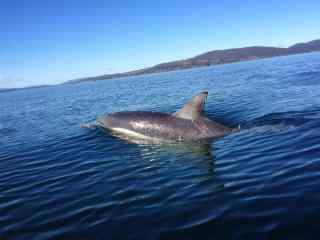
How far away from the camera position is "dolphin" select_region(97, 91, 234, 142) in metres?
16.7

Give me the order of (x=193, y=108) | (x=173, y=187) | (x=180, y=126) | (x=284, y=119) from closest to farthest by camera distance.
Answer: (x=173, y=187) < (x=193, y=108) < (x=180, y=126) < (x=284, y=119)

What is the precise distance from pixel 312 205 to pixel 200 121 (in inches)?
371

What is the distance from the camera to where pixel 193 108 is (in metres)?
16.9

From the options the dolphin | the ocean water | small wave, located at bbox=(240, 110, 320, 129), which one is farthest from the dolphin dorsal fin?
small wave, located at bbox=(240, 110, 320, 129)

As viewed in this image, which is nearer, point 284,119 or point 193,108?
point 193,108

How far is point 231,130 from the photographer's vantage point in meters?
17.7

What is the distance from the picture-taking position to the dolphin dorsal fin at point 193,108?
1616 centimetres

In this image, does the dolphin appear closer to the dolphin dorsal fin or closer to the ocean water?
the dolphin dorsal fin

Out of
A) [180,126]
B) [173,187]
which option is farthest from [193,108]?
[173,187]

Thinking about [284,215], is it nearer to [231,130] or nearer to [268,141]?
[268,141]

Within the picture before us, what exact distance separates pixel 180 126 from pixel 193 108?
1.13m

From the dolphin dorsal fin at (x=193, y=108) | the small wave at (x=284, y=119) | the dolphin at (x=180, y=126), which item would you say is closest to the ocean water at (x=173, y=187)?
the small wave at (x=284, y=119)

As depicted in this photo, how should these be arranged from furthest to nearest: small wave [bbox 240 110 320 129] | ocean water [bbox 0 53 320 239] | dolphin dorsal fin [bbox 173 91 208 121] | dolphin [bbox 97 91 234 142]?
small wave [bbox 240 110 320 129]
dolphin [bbox 97 91 234 142]
dolphin dorsal fin [bbox 173 91 208 121]
ocean water [bbox 0 53 320 239]

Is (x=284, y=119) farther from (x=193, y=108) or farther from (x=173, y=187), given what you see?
(x=173, y=187)
